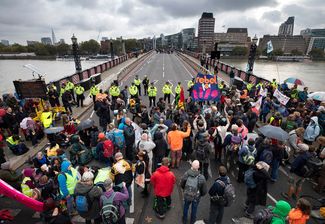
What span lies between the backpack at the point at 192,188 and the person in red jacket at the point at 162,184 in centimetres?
37

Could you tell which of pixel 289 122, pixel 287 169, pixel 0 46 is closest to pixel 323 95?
pixel 289 122

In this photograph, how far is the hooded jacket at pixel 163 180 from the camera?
14.3 ft

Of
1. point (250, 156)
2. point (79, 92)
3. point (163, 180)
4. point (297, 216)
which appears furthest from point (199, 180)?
point (79, 92)

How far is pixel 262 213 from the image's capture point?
3.59 metres

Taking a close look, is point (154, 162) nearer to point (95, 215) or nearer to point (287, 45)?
point (95, 215)

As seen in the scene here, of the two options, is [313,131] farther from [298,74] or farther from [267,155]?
[298,74]

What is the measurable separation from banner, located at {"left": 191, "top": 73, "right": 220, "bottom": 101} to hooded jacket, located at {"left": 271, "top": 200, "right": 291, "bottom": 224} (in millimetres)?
6750

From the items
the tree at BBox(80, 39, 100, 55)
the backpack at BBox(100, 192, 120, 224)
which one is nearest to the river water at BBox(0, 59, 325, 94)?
the backpack at BBox(100, 192, 120, 224)

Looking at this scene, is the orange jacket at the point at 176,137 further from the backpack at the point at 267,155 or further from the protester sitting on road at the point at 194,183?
the backpack at the point at 267,155

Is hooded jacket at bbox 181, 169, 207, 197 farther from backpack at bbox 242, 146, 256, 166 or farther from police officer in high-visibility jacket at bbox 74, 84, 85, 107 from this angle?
police officer in high-visibility jacket at bbox 74, 84, 85, 107

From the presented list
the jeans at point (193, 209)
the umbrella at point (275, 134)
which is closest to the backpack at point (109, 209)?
the jeans at point (193, 209)

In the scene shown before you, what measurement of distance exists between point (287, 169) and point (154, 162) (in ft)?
14.7

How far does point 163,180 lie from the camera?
14.4 feet

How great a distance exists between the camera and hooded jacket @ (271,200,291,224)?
3.29 metres
